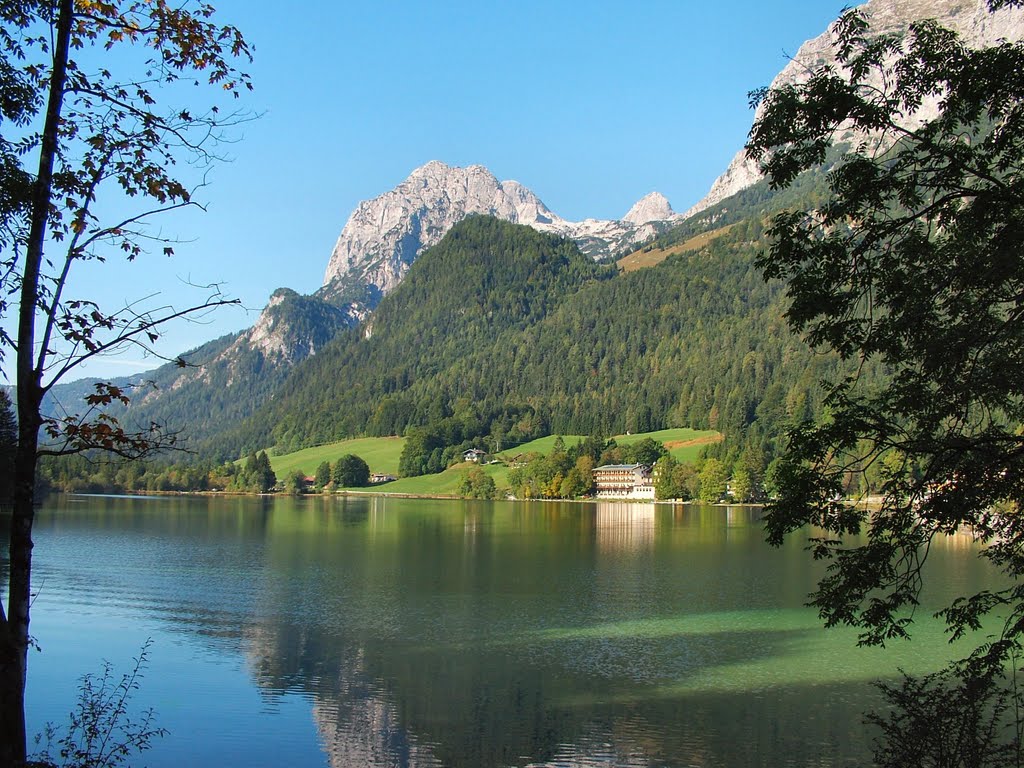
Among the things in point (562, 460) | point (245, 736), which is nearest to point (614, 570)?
point (245, 736)

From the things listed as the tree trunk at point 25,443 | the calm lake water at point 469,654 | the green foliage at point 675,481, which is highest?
the tree trunk at point 25,443

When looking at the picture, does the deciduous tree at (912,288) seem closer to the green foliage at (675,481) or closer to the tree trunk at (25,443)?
the tree trunk at (25,443)

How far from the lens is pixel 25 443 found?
1046 centimetres

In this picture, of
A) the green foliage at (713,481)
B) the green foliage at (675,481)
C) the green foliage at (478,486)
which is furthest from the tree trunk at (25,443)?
the green foliage at (478,486)

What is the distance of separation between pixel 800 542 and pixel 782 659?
51.8 meters

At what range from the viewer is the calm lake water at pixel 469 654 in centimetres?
2302

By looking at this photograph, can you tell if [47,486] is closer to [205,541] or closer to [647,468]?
[205,541]

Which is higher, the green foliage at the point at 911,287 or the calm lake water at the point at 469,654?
the green foliage at the point at 911,287

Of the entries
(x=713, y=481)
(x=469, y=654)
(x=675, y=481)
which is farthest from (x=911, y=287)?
(x=675, y=481)

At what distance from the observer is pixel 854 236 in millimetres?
14055

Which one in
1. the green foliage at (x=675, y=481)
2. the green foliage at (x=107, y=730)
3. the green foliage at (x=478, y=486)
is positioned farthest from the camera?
the green foliage at (x=478, y=486)

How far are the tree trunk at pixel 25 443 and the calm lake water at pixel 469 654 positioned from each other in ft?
40.2

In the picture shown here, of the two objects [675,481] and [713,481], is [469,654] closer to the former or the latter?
[713,481]

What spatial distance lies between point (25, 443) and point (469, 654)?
24558 mm
